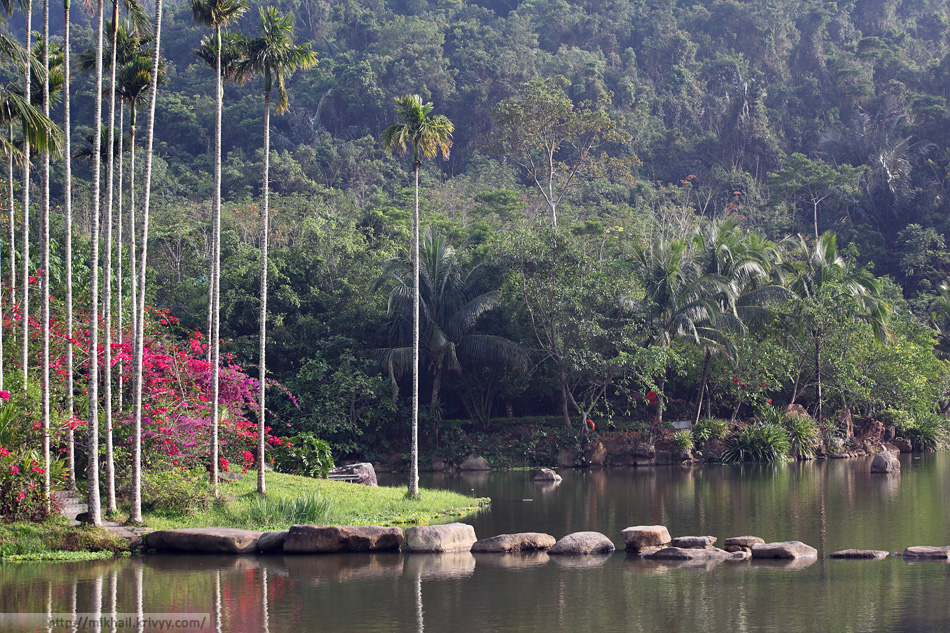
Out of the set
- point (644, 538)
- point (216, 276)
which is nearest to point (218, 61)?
point (216, 276)

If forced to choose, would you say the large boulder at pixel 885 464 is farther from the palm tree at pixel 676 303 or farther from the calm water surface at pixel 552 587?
the calm water surface at pixel 552 587

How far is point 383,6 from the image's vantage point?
89438 mm

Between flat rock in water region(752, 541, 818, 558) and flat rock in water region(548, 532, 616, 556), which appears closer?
flat rock in water region(752, 541, 818, 558)

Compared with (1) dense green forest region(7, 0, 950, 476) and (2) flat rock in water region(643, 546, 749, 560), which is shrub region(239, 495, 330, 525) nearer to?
(2) flat rock in water region(643, 546, 749, 560)

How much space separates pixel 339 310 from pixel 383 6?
57720mm

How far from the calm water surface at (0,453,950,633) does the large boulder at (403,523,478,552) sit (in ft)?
1.34

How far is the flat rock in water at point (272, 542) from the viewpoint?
16203mm

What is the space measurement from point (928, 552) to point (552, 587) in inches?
246

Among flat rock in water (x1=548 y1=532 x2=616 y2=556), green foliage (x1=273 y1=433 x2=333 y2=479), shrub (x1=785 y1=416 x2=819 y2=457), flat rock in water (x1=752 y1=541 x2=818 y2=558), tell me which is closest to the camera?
flat rock in water (x1=752 y1=541 x2=818 y2=558)

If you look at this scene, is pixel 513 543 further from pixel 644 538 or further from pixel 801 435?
pixel 801 435

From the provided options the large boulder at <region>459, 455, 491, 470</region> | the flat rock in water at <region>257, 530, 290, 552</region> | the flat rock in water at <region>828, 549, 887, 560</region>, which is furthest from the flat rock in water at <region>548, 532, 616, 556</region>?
the large boulder at <region>459, 455, 491, 470</region>

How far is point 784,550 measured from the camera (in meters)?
14.7

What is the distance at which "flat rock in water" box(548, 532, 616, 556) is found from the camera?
51.8ft

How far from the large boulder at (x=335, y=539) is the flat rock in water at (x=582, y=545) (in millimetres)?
2877
